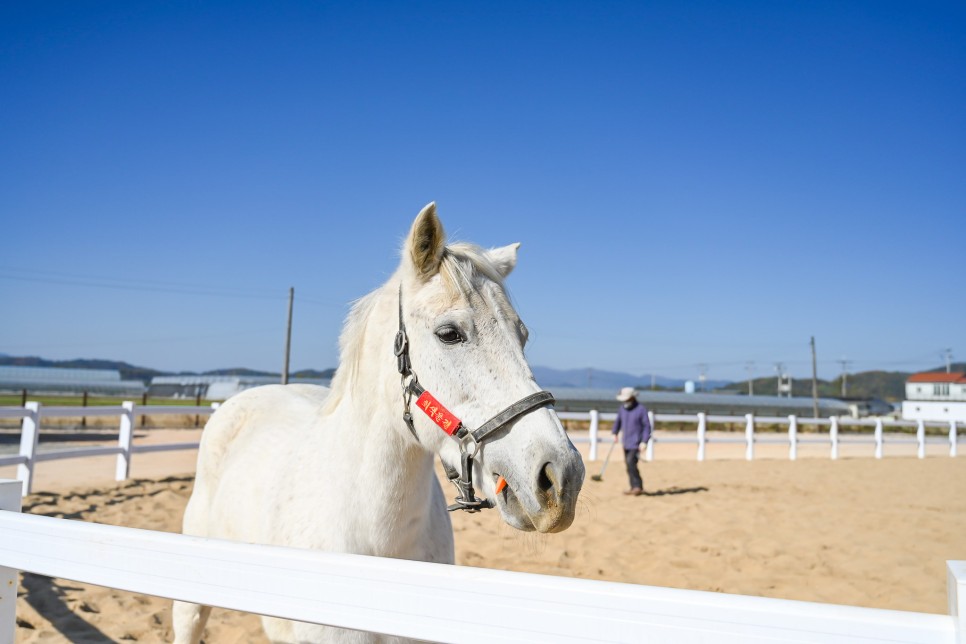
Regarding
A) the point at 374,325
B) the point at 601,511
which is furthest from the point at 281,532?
the point at 601,511

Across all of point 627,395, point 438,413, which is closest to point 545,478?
point 438,413

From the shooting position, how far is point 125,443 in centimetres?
1062

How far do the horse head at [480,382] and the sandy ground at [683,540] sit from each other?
422mm

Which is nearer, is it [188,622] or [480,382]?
[480,382]

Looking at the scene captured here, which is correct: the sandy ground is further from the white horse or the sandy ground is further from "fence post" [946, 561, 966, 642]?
"fence post" [946, 561, 966, 642]

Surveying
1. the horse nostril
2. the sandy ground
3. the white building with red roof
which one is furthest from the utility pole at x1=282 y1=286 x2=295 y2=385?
the white building with red roof

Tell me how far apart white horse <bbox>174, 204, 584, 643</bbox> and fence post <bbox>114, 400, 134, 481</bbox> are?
29.3 ft

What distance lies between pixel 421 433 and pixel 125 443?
10315mm

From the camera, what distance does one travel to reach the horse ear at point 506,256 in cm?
260

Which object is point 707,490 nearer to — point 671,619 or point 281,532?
point 281,532

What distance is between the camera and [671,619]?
98 cm

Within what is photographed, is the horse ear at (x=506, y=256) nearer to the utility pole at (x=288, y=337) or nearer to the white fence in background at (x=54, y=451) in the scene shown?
the white fence in background at (x=54, y=451)

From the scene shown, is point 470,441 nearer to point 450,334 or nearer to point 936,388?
point 450,334

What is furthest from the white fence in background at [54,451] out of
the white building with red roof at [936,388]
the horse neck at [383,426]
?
the white building with red roof at [936,388]
